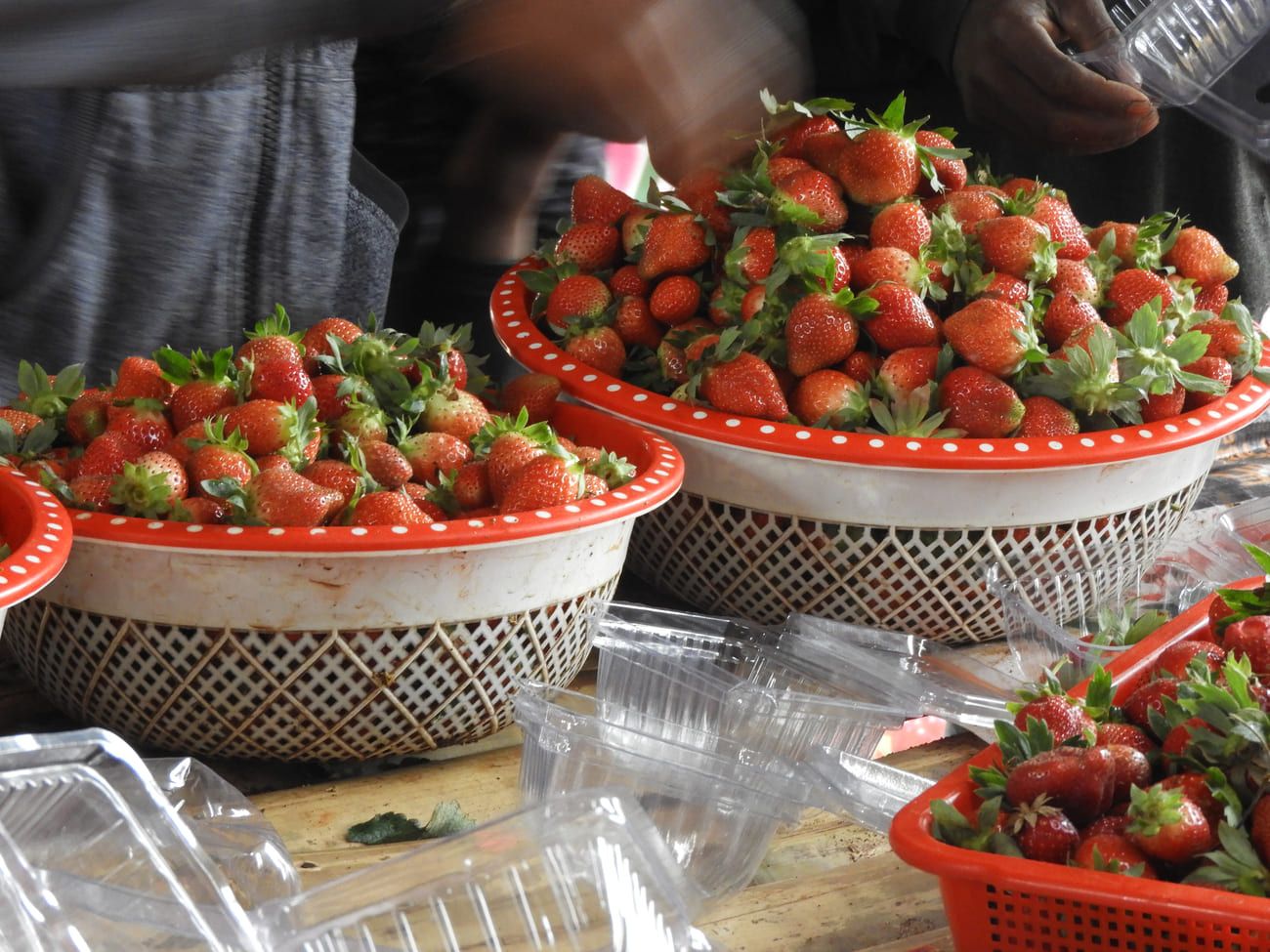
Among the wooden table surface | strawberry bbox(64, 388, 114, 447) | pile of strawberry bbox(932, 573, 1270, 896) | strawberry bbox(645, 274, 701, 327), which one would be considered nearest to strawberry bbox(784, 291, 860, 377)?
strawberry bbox(645, 274, 701, 327)

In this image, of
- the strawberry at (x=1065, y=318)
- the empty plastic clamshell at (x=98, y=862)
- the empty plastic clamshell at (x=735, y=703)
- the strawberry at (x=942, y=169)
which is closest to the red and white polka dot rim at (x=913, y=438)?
the strawberry at (x=1065, y=318)

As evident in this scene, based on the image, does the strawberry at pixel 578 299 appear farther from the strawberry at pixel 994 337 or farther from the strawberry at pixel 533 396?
the strawberry at pixel 994 337

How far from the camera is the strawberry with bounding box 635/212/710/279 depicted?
1.34m

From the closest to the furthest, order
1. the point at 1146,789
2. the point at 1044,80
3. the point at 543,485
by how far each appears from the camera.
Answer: the point at 1146,789 → the point at 543,485 → the point at 1044,80

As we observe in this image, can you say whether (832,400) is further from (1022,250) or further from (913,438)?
(1022,250)

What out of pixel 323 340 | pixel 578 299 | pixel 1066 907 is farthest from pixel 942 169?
pixel 1066 907

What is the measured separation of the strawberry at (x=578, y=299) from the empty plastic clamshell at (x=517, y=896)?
75cm

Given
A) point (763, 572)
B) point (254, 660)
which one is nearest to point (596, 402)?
point (763, 572)

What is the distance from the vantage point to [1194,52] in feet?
5.27

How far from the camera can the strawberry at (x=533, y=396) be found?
129 cm

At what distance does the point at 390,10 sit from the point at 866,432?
0.64 m

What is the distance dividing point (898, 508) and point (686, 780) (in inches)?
16.8

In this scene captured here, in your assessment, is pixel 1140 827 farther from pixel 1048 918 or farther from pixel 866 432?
pixel 866 432

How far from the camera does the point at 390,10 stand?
0.68 metres
